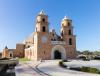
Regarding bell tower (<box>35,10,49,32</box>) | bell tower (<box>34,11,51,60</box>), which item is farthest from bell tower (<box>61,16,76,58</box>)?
bell tower (<box>35,10,49,32</box>)

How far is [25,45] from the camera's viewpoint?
68.0m

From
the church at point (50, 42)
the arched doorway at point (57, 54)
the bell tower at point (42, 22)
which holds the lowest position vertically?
the arched doorway at point (57, 54)

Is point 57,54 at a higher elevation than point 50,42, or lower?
lower

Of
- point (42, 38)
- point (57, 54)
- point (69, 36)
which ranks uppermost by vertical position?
point (69, 36)

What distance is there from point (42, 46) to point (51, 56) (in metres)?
3.48

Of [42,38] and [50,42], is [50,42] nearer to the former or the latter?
[50,42]

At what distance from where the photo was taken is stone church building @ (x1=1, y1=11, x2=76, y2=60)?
46.1m

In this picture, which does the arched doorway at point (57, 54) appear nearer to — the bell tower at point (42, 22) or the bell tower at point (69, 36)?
the bell tower at point (69, 36)

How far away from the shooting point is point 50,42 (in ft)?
155

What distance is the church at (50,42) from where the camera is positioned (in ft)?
151

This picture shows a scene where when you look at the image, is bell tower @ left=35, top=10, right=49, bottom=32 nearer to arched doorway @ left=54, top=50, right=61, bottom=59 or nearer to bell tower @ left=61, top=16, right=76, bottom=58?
bell tower @ left=61, top=16, right=76, bottom=58

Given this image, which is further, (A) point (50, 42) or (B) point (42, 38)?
(A) point (50, 42)

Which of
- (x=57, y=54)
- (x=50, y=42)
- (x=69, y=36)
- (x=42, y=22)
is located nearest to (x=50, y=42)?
(x=50, y=42)

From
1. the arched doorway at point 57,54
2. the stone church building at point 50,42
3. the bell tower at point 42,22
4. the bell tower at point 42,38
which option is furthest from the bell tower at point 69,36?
the bell tower at point 42,22
